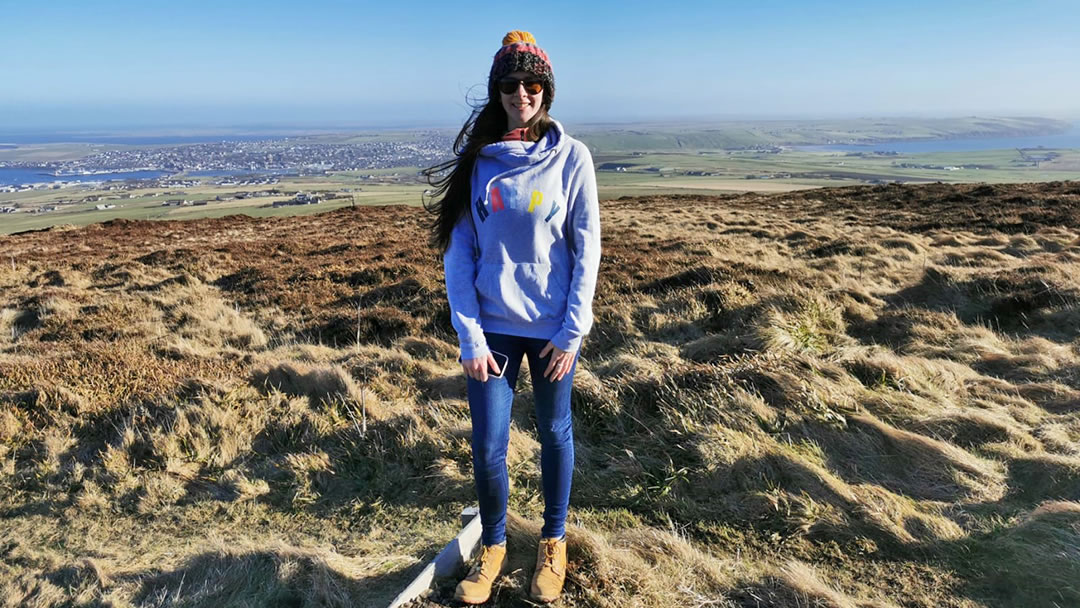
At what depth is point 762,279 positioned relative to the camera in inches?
317

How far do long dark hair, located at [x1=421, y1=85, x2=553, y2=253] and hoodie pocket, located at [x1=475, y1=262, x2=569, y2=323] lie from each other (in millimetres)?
242

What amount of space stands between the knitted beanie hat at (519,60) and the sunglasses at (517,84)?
2 cm

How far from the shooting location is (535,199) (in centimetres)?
211

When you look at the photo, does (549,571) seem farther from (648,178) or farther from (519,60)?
(648,178)

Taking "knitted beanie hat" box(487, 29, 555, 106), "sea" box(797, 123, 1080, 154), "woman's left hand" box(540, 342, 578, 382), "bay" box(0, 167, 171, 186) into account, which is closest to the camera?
"knitted beanie hat" box(487, 29, 555, 106)

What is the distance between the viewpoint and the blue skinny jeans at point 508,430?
7.54ft

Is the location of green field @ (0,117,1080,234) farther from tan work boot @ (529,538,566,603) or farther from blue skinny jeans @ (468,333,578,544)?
tan work boot @ (529,538,566,603)

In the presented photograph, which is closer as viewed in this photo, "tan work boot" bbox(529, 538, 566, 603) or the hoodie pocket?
the hoodie pocket

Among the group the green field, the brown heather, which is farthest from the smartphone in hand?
the green field

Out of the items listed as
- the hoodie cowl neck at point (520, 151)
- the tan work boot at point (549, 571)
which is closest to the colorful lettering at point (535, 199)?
the hoodie cowl neck at point (520, 151)

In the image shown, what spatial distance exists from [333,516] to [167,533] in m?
0.89

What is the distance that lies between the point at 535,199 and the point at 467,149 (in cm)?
40

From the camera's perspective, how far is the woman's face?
6.99 ft

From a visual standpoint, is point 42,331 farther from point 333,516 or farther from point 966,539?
point 966,539
